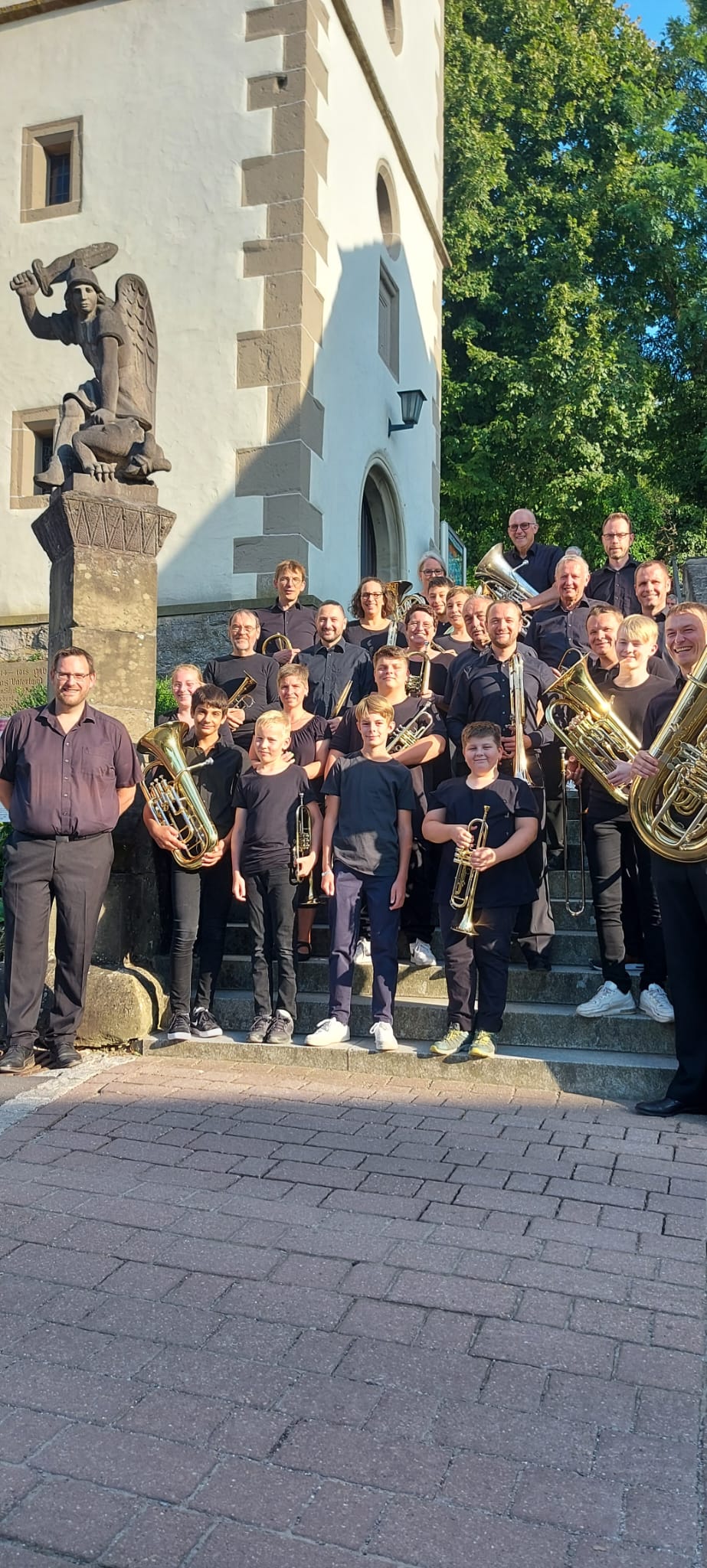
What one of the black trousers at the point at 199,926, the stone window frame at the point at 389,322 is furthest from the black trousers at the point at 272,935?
the stone window frame at the point at 389,322

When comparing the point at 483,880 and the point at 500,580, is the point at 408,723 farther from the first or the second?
the point at 500,580

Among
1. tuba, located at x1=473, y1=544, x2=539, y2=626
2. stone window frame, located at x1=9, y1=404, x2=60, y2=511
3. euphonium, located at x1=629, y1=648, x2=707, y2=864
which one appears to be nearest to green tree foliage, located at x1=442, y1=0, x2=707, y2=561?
stone window frame, located at x1=9, y1=404, x2=60, y2=511

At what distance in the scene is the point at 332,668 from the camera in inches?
293

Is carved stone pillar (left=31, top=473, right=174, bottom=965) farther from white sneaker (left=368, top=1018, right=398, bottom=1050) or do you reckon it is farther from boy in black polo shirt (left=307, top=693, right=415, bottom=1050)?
white sneaker (left=368, top=1018, right=398, bottom=1050)

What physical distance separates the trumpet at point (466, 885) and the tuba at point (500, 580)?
2.94 meters

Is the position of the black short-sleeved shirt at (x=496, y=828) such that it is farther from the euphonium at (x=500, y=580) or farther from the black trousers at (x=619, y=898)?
the euphonium at (x=500, y=580)

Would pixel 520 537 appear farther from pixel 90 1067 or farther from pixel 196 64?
pixel 196 64

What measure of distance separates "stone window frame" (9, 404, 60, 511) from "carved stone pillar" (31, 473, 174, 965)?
6687mm

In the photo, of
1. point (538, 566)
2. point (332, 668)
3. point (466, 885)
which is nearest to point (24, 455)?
point (538, 566)

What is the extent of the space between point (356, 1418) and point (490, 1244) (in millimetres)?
994

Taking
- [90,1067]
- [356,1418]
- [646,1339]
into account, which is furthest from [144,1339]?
[90,1067]

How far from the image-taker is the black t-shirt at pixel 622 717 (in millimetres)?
5703

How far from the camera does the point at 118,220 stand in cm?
1270

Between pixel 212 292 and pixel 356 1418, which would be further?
pixel 212 292
